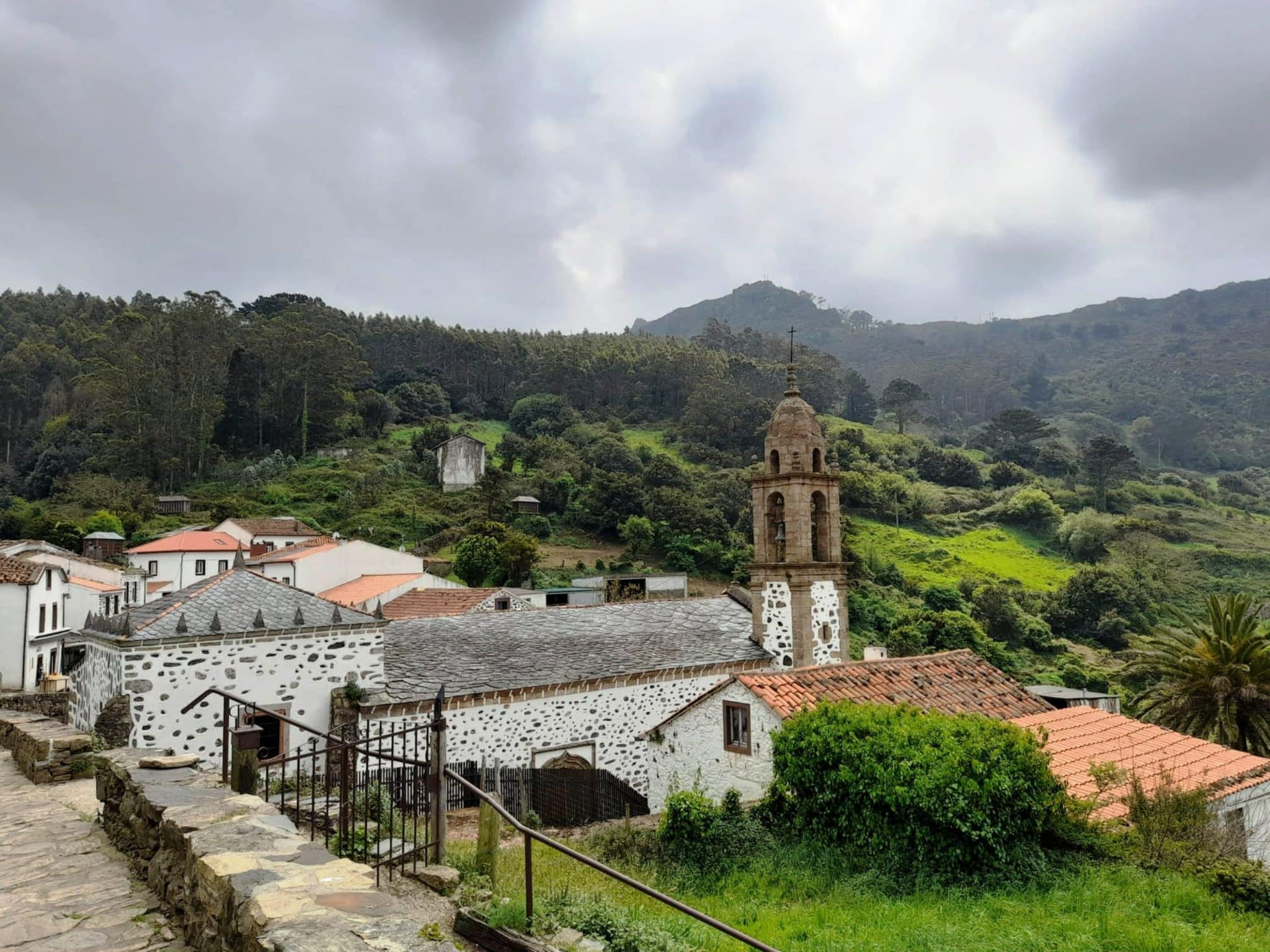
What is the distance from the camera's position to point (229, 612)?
12.0 m

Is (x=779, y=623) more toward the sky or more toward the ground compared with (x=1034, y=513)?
more toward the ground

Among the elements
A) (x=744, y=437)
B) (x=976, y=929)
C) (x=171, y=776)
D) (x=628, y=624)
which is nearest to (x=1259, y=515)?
(x=744, y=437)

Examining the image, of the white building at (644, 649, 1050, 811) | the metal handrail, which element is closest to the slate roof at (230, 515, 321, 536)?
the white building at (644, 649, 1050, 811)

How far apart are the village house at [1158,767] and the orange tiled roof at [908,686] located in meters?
0.81

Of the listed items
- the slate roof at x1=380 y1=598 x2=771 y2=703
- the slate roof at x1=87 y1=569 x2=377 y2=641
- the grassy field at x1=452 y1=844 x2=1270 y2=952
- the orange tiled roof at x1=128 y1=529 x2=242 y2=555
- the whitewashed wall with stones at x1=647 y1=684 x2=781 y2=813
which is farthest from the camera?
the orange tiled roof at x1=128 y1=529 x2=242 y2=555

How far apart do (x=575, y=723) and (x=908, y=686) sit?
6.20 m

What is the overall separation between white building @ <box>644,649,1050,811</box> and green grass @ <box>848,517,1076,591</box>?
3399cm

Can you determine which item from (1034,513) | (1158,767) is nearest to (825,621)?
(1158,767)

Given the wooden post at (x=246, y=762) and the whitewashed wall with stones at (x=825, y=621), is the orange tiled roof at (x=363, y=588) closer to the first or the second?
the whitewashed wall with stones at (x=825, y=621)

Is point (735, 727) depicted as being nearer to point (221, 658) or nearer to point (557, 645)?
point (557, 645)

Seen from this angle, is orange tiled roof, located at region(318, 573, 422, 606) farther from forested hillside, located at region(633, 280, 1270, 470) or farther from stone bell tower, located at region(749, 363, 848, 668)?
forested hillside, located at region(633, 280, 1270, 470)

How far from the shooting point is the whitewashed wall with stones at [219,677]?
36.2 ft

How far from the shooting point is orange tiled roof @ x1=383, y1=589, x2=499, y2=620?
81.4 ft

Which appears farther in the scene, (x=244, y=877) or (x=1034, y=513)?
(x=1034, y=513)
